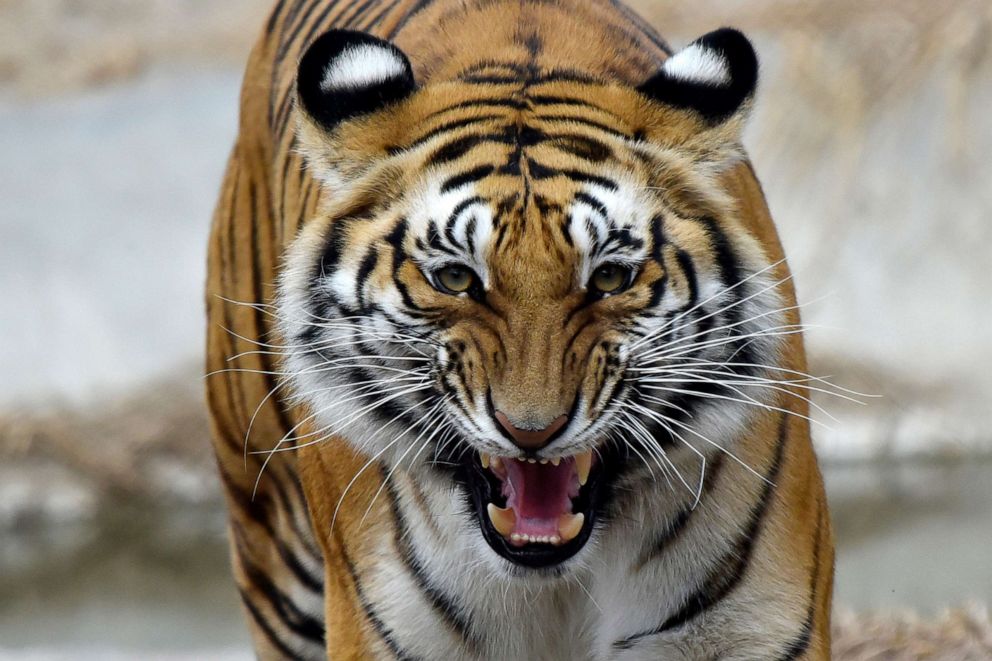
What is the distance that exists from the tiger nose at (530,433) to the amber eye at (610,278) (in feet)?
0.54

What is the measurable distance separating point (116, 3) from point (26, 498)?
11.5 feet

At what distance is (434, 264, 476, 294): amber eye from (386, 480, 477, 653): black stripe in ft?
1.50

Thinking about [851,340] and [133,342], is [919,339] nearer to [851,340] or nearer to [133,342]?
[851,340]

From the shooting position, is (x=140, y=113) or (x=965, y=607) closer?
(x=965, y=607)

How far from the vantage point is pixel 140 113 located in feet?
22.4

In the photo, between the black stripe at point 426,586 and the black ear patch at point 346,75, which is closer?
the black ear patch at point 346,75

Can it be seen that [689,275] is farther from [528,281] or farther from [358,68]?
[358,68]

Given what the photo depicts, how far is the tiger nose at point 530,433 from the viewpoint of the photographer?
1646 millimetres

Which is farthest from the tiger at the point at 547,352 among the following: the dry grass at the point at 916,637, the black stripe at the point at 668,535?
the dry grass at the point at 916,637

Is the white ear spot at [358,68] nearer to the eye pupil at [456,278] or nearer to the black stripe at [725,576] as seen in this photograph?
the eye pupil at [456,278]

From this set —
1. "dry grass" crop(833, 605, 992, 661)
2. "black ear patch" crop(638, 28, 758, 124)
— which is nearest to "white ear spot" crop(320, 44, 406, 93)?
"black ear patch" crop(638, 28, 758, 124)

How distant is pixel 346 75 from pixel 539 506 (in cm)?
59

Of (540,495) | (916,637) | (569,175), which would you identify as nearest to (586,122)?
(569,175)

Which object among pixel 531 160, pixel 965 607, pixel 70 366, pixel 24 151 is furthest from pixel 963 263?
pixel 531 160
